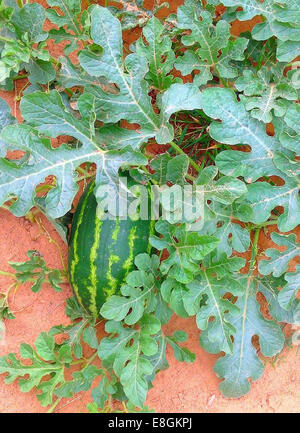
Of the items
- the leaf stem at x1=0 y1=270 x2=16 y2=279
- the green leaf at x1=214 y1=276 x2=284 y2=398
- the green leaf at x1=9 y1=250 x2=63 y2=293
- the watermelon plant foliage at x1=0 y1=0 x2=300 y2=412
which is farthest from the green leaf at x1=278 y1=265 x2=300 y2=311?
the leaf stem at x1=0 y1=270 x2=16 y2=279

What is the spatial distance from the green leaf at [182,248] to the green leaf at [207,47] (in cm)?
67

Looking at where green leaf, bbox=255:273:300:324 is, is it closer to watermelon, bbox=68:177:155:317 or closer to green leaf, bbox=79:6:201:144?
watermelon, bbox=68:177:155:317

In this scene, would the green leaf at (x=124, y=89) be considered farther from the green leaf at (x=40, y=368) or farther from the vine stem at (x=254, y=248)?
the green leaf at (x=40, y=368)

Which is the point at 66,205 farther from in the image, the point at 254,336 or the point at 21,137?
the point at 254,336

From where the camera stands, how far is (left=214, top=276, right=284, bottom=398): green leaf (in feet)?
7.66

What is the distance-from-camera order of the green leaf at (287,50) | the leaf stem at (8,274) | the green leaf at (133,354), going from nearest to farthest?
1. the green leaf at (133,354)
2. the green leaf at (287,50)
3. the leaf stem at (8,274)

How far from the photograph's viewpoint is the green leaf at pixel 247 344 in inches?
91.9

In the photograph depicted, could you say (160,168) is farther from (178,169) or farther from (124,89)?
(124,89)

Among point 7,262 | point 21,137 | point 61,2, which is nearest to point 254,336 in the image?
point 7,262

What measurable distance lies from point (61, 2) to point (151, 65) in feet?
1.57

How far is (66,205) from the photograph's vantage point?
193 centimetres

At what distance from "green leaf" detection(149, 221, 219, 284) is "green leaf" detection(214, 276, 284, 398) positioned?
0.43 metres

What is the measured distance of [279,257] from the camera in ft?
7.20

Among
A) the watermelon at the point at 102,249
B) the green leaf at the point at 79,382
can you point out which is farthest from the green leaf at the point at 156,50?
the green leaf at the point at 79,382
